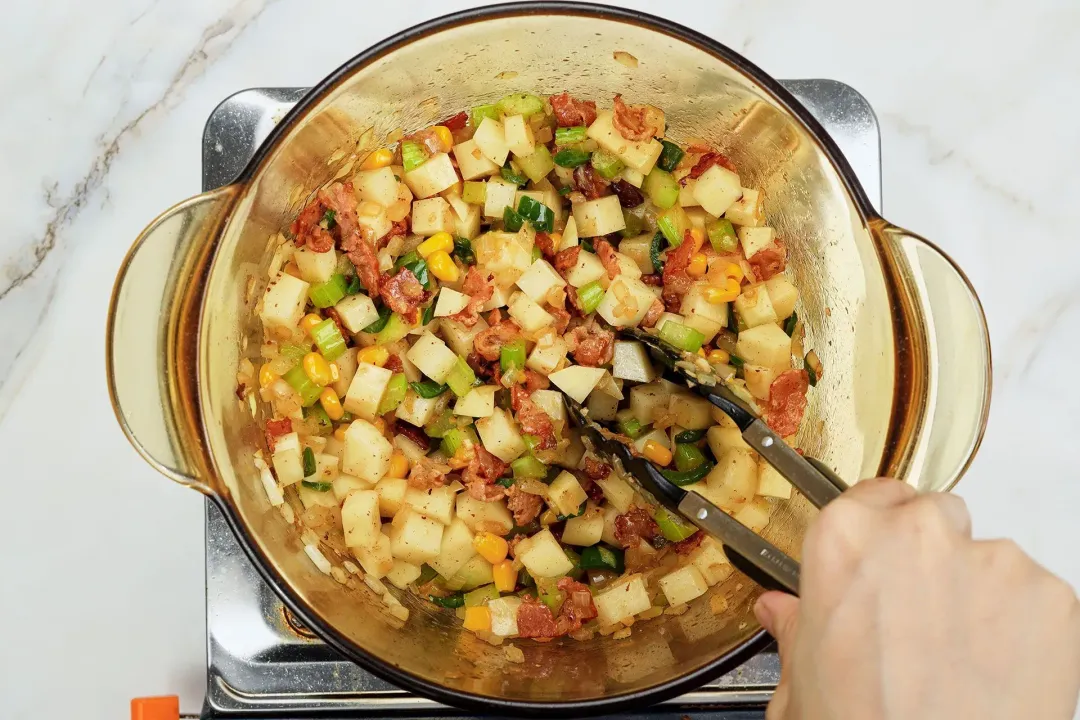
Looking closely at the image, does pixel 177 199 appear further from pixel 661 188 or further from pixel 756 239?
pixel 756 239

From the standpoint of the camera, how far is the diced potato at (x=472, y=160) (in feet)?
5.09

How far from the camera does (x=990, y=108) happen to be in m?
2.04

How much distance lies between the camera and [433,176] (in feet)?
5.03

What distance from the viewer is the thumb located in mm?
998

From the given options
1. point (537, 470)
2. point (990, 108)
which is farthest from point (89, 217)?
point (990, 108)

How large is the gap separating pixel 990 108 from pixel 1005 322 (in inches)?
21.0

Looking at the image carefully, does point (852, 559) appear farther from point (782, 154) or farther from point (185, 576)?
point (185, 576)

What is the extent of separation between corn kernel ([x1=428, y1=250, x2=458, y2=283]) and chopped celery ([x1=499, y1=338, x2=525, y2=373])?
166 millimetres

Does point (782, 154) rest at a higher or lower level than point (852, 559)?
higher

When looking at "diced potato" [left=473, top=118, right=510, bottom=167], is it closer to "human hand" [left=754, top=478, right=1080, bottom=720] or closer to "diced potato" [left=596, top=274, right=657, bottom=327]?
"diced potato" [left=596, top=274, right=657, bottom=327]

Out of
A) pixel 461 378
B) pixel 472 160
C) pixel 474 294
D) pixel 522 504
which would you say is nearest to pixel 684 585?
pixel 522 504

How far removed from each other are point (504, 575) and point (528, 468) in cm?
21

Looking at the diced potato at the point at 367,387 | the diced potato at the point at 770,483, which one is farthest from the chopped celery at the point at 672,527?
the diced potato at the point at 367,387

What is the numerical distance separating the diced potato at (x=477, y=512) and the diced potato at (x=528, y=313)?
1.12ft
